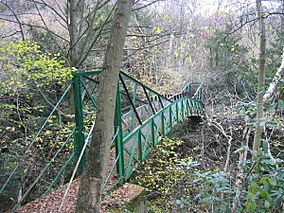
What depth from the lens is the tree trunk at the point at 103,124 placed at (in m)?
2.21

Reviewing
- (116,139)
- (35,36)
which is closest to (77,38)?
(35,36)

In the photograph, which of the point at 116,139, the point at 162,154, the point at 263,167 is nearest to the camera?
the point at 263,167

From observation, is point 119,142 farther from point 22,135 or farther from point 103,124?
point 22,135

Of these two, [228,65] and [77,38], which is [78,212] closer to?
[77,38]

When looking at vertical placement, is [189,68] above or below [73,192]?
above

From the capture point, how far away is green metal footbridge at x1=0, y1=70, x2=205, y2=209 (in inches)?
142

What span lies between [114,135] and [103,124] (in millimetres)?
1545

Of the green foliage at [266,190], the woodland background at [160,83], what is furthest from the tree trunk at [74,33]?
the green foliage at [266,190]

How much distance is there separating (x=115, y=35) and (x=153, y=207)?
227 inches

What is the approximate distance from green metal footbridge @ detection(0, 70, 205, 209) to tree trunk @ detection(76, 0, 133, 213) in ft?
0.60

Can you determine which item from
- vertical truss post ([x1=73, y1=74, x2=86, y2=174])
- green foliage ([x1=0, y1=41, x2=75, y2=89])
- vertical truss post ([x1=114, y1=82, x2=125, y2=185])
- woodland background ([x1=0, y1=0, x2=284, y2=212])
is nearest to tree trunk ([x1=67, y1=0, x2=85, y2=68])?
woodland background ([x1=0, y1=0, x2=284, y2=212])

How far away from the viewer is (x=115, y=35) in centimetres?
227

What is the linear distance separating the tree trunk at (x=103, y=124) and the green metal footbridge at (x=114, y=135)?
0.18 meters

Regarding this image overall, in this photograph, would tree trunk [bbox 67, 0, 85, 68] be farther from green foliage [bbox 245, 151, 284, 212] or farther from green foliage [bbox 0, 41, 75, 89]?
green foliage [bbox 245, 151, 284, 212]
